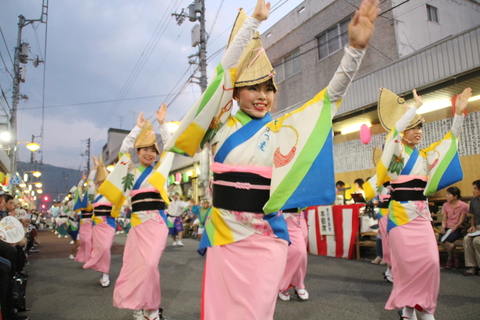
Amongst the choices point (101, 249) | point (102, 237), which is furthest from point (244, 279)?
point (102, 237)

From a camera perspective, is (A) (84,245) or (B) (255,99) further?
(A) (84,245)

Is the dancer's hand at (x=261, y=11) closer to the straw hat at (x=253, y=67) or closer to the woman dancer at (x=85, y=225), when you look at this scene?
the straw hat at (x=253, y=67)

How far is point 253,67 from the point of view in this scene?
218 cm

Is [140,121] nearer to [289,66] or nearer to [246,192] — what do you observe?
[246,192]

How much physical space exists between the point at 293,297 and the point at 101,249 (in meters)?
3.30

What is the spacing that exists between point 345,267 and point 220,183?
5539mm

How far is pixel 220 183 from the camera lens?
212 centimetres

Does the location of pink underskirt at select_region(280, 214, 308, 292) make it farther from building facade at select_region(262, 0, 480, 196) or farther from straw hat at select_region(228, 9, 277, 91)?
building facade at select_region(262, 0, 480, 196)

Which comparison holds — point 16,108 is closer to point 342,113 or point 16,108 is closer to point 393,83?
point 342,113

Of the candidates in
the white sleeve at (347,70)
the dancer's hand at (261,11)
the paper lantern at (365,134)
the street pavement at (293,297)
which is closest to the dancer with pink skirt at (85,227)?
the street pavement at (293,297)

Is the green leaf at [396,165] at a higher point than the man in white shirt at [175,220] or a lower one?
higher

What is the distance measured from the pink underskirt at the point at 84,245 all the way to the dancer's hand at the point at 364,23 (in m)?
7.72

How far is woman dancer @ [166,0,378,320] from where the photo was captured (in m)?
1.89

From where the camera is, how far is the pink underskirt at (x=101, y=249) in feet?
19.5
